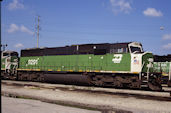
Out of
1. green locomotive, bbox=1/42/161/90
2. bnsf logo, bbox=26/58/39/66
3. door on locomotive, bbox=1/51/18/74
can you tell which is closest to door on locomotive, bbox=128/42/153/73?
green locomotive, bbox=1/42/161/90

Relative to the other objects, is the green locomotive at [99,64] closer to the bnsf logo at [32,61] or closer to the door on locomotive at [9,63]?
the bnsf logo at [32,61]

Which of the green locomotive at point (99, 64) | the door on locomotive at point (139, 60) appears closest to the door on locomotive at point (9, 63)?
the green locomotive at point (99, 64)

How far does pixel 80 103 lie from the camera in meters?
9.35

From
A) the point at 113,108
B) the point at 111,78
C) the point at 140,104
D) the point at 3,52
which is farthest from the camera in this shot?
the point at 3,52

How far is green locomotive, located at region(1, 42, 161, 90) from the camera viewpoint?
15.3 meters

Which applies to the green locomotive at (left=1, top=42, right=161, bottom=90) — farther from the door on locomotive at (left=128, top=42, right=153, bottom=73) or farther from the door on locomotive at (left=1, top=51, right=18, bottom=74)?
the door on locomotive at (left=1, top=51, right=18, bottom=74)

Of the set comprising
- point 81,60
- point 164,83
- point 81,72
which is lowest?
point 164,83

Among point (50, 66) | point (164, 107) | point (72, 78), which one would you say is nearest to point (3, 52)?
point (50, 66)

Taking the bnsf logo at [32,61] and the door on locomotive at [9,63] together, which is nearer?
the bnsf logo at [32,61]

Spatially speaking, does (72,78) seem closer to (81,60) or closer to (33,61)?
(81,60)

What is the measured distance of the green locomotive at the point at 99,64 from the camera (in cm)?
1534

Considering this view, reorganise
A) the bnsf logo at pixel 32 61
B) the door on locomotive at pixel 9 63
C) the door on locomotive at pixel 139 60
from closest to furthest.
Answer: the door on locomotive at pixel 139 60
the bnsf logo at pixel 32 61
the door on locomotive at pixel 9 63

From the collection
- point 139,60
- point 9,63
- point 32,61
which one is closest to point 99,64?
point 139,60

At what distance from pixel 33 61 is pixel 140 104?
15959 mm
